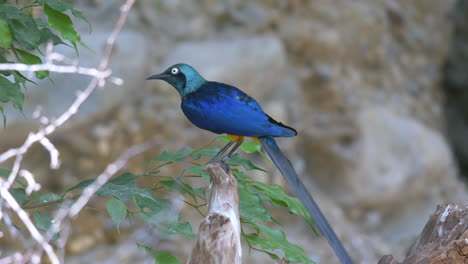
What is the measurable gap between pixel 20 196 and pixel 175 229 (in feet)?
1.71

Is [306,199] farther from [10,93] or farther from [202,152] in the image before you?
[10,93]

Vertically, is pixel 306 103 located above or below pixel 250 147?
above

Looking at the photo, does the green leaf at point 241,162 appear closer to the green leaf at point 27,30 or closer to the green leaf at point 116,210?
the green leaf at point 116,210

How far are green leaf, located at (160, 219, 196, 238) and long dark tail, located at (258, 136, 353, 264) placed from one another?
57 cm

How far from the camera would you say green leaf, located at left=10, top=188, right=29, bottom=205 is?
1954 millimetres

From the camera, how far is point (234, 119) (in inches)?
97.1

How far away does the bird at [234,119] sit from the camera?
2.42m

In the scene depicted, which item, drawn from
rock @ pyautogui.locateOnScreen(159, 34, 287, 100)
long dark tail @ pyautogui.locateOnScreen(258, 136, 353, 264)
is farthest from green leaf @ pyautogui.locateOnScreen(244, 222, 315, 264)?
rock @ pyautogui.locateOnScreen(159, 34, 287, 100)

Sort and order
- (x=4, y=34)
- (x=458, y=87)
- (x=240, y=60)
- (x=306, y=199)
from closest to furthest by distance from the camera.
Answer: (x=4, y=34) < (x=306, y=199) < (x=240, y=60) < (x=458, y=87)

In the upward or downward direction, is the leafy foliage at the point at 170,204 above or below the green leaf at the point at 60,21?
below

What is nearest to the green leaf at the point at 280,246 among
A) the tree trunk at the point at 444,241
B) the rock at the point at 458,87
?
the tree trunk at the point at 444,241

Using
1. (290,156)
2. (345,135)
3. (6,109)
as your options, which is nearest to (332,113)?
(345,135)

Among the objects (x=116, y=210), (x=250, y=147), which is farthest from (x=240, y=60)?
(x=116, y=210)

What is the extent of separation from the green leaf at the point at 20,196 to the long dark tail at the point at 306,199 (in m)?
0.93
